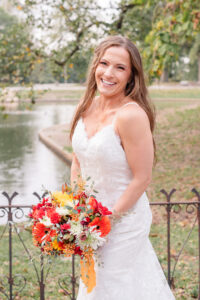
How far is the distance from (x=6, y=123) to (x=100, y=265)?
23.1 meters

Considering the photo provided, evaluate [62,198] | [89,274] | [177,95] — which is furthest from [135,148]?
[177,95]

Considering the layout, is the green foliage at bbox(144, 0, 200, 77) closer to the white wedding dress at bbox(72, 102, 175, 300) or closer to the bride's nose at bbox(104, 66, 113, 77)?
the bride's nose at bbox(104, 66, 113, 77)

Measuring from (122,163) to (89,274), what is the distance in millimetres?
658

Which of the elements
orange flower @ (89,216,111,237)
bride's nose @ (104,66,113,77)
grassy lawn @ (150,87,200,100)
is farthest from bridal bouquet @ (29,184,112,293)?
grassy lawn @ (150,87,200,100)

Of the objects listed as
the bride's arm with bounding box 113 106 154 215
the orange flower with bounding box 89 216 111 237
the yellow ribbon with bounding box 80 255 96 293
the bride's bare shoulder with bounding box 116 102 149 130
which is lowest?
the yellow ribbon with bounding box 80 255 96 293

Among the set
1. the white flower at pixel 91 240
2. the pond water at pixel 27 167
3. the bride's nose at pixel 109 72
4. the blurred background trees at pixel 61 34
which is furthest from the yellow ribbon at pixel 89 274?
the blurred background trees at pixel 61 34

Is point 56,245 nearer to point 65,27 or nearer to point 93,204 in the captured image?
point 93,204

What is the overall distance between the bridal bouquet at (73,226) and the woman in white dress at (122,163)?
0.13 m

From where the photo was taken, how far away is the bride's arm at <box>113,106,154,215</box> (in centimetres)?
237

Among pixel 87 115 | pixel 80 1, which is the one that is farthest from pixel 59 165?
pixel 87 115

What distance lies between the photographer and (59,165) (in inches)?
500

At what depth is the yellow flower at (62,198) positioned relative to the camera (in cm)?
240

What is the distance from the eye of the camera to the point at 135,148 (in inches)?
93.5

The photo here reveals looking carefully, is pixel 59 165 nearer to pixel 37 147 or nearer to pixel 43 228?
pixel 37 147
